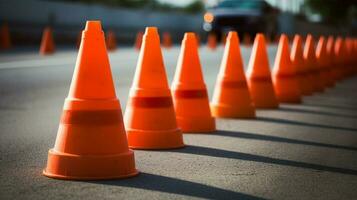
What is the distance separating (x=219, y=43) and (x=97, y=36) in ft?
137

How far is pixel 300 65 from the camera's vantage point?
48.9 feet

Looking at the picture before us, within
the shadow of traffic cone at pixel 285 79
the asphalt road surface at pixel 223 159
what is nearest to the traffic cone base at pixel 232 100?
the asphalt road surface at pixel 223 159

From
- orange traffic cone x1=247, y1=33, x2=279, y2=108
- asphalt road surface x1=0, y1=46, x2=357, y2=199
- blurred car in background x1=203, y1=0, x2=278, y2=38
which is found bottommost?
asphalt road surface x1=0, y1=46, x2=357, y2=199

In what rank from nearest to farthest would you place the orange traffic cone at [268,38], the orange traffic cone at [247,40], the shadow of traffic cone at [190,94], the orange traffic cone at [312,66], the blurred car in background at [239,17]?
the shadow of traffic cone at [190,94]
the orange traffic cone at [312,66]
the orange traffic cone at [247,40]
the blurred car in background at [239,17]
the orange traffic cone at [268,38]

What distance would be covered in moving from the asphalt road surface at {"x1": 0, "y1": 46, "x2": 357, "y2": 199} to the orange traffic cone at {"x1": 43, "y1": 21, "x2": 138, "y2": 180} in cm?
12

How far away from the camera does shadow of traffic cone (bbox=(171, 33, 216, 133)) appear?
30.0 ft

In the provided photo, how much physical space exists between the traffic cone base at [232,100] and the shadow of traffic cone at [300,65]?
3.76m

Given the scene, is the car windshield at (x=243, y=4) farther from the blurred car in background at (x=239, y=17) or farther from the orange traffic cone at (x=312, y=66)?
the orange traffic cone at (x=312, y=66)

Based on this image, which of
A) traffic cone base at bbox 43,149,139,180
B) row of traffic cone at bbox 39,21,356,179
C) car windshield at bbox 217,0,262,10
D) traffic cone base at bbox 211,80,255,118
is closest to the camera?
traffic cone base at bbox 43,149,139,180

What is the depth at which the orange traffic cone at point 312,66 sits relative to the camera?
51.8 feet

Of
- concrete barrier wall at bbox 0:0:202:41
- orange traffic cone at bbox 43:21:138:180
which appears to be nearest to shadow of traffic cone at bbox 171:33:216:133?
orange traffic cone at bbox 43:21:138:180

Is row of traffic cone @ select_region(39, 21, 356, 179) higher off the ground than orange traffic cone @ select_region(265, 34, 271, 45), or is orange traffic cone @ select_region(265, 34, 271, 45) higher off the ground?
row of traffic cone @ select_region(39, 21, 356, 179)

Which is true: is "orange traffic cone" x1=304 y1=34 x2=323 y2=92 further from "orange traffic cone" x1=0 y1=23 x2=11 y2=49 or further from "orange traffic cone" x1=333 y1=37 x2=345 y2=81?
"orange traffic cone" x1=0 y1=23 x2=11 y2=49

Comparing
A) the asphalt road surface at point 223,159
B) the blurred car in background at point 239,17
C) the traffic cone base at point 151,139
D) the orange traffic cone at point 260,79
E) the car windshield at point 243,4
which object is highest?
the car windshield at point 243,4
